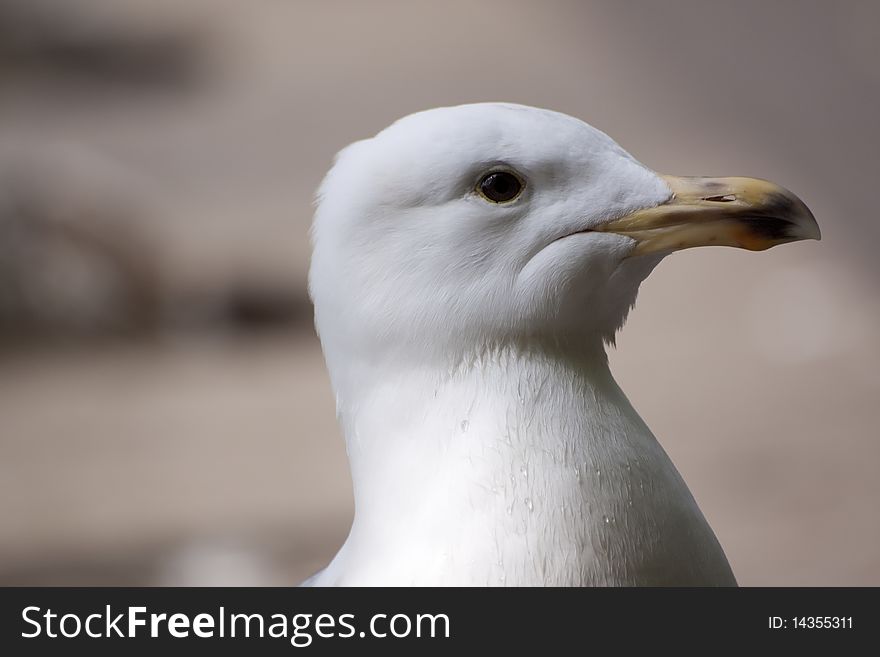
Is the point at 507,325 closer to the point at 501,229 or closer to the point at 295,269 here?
the point at 501,229

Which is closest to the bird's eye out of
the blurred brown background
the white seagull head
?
the white seagull head

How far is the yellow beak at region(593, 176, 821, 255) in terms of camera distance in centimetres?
97

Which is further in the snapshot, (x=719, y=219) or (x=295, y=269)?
(x=295, y=269)

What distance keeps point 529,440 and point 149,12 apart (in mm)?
5712

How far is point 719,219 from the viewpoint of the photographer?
38.6 inches

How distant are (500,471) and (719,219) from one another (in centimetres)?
30

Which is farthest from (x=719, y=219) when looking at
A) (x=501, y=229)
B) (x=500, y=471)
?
(x=500, y=471)

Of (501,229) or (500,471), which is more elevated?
(501,229)

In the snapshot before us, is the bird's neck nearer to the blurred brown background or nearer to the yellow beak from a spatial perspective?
the yellow beak

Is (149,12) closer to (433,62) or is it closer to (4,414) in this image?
(433,62)

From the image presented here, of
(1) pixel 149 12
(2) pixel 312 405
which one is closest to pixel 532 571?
(2) pixel 312 405

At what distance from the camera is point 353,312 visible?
969 millimetres

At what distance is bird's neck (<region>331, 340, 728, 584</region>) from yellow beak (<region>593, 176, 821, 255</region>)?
116 millimetres

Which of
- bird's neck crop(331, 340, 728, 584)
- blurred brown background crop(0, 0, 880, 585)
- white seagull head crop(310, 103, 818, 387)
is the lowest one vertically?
bird's neck crop(331, 340, 728, 584)
